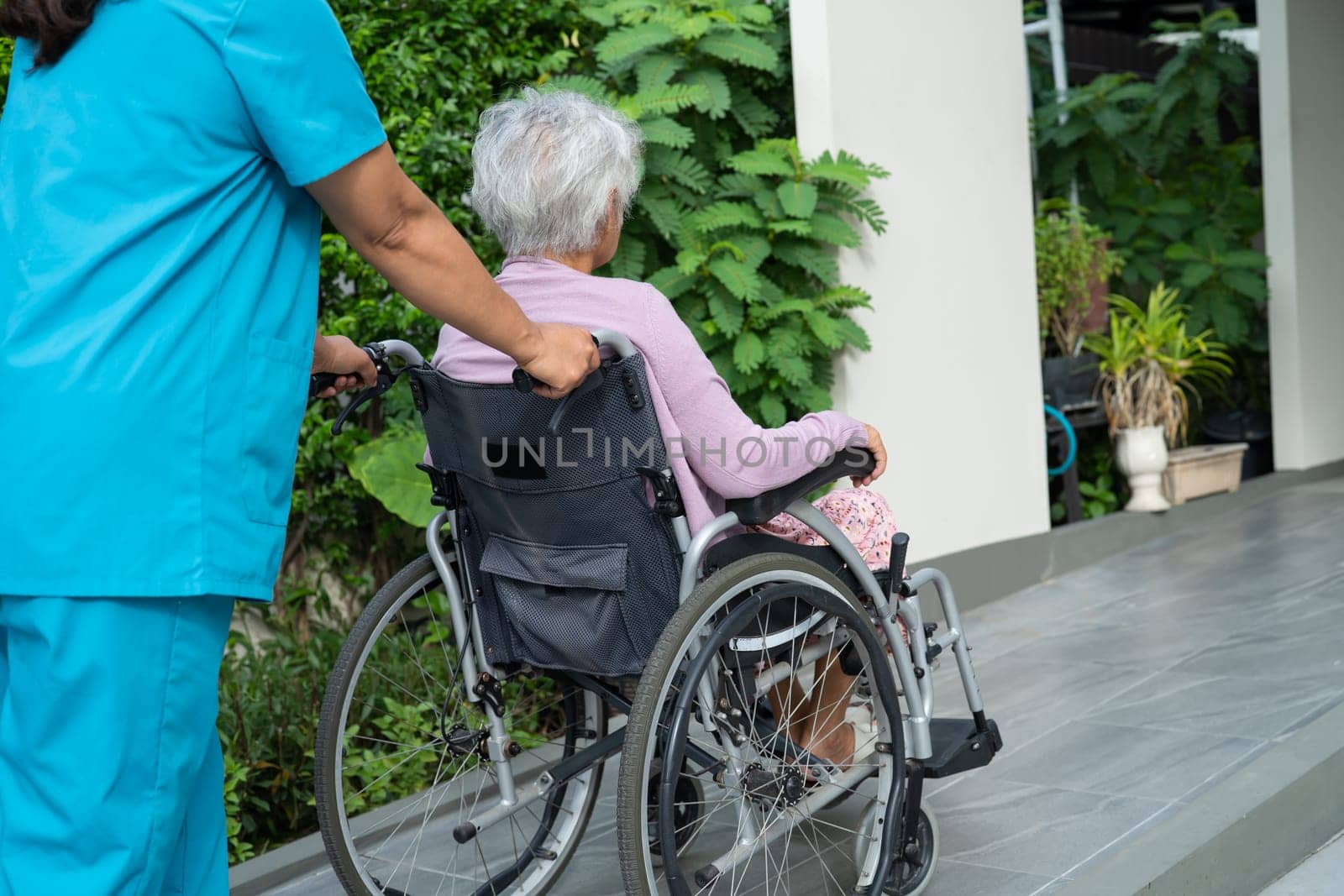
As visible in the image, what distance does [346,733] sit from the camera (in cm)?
217

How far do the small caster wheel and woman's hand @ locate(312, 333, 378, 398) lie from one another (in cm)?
104

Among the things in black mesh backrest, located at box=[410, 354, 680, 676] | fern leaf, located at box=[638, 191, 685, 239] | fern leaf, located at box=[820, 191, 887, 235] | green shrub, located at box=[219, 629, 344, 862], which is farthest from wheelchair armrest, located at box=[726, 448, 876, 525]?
fern leaf, located at box=[820, 191, 887, 235]

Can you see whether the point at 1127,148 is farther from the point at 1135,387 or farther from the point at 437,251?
the point at 437,251

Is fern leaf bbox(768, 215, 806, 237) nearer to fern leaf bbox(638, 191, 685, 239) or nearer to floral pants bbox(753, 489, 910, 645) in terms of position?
fern leaf bbox(638, 191, 685, 239)

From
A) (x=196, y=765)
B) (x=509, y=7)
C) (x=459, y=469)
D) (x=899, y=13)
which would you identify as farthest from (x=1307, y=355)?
(x=196, y=765)

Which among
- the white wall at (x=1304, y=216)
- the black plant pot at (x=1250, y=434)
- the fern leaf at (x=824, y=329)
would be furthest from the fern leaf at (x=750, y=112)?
the black plant pot at (x=1250, y=434)

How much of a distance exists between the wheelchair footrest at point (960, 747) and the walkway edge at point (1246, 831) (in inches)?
9.6

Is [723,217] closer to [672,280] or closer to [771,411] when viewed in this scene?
[672,280]

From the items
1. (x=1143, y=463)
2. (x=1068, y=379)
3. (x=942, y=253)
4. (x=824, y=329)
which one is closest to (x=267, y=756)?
(x=824, y=329)

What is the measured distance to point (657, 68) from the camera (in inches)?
149

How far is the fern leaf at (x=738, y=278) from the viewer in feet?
12.0

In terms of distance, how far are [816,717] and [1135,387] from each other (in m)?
3.51

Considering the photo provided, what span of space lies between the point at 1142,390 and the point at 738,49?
94.7 inches

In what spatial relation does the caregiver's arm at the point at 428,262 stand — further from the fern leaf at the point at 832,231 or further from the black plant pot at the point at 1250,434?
the black plant pot at the point at 1250,434
